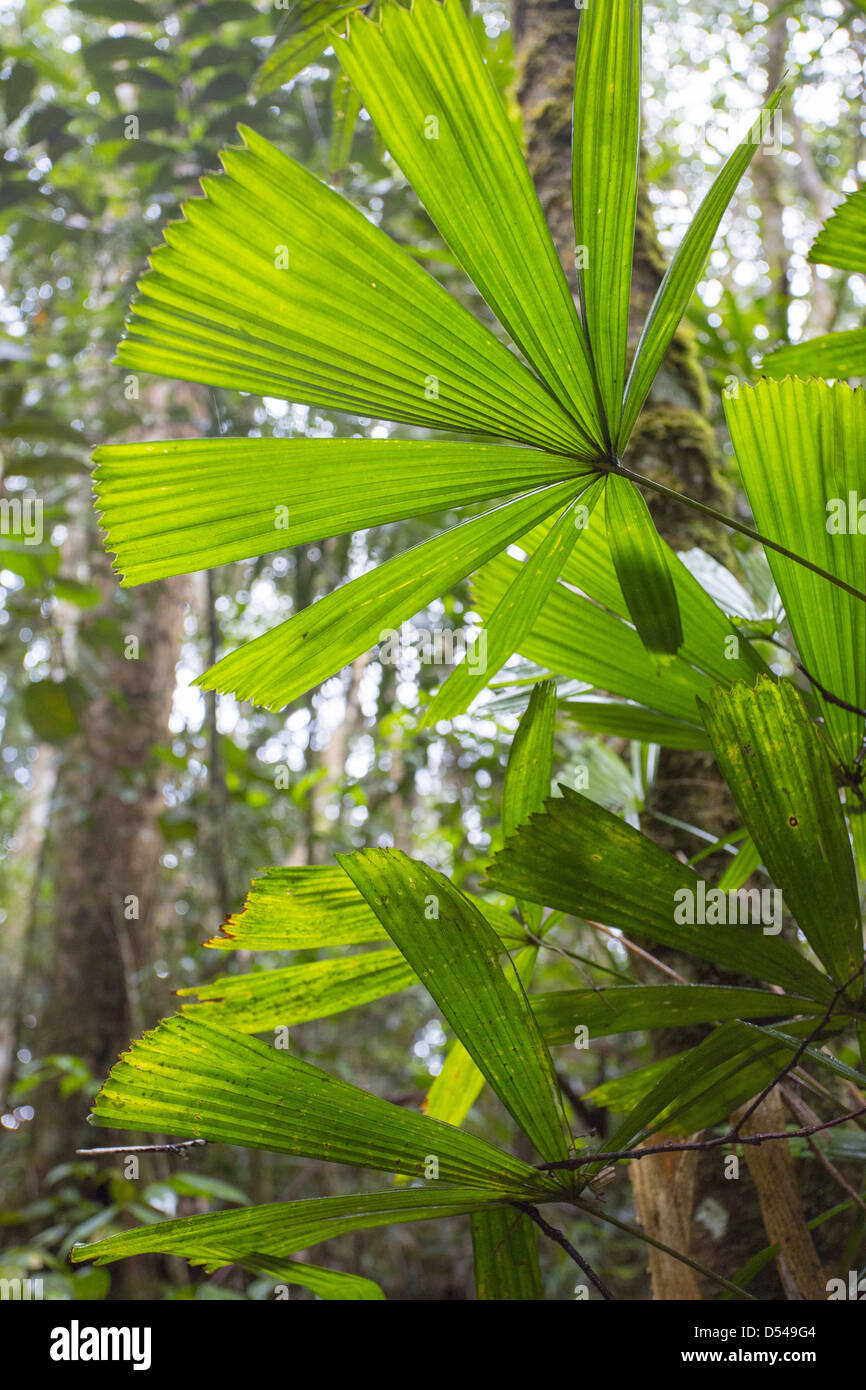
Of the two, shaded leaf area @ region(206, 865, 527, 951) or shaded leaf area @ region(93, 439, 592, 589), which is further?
shaded leaf area @ region(206, 865, 527, 951)

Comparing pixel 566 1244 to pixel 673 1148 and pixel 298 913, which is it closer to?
pixel 673 1148

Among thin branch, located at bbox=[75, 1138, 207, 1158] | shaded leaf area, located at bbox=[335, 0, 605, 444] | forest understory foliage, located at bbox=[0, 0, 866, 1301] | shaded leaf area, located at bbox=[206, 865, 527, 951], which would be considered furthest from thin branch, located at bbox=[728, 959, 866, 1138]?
shaded leaf area, located at bbox=[335, 0, 605, 444]

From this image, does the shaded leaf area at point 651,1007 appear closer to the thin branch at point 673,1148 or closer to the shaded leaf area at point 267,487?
the thin branch at point 673,1148

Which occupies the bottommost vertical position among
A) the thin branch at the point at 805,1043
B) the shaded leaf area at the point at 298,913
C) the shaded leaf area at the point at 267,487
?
the thin branch at the point at 805,1043

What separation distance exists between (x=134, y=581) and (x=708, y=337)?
5.58ft

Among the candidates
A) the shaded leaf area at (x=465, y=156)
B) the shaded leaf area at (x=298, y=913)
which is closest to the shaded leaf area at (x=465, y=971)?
the shaded leaf area at (x=298, y=913)

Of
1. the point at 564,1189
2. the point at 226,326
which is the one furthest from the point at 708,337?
the point at 564,1189

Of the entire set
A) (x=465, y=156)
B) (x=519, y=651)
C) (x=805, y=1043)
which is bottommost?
(x=805, y=1043)

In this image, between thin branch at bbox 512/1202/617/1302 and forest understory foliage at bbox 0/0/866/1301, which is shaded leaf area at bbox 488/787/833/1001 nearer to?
forest understory foliage at bbox 0/0/866/1301

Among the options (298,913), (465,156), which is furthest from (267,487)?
(298,913)

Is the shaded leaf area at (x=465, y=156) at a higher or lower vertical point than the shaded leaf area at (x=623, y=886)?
higher

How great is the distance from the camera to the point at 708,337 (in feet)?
6.25

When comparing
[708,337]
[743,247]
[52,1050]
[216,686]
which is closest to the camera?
[216,686]

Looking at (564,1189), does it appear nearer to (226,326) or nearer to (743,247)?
(226,326)
